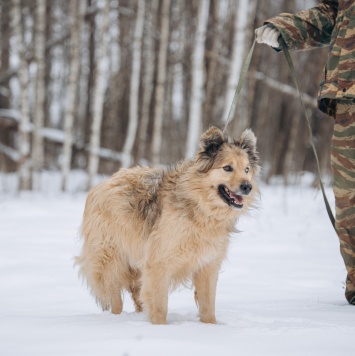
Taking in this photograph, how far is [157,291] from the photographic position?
333 centimetres

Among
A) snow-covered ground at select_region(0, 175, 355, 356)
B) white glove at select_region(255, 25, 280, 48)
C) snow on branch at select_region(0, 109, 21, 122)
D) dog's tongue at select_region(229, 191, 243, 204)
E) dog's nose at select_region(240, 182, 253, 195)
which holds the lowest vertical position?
snow on branch at select_region(0, 109, 21, 122)

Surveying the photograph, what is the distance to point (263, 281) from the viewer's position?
493 centimetres

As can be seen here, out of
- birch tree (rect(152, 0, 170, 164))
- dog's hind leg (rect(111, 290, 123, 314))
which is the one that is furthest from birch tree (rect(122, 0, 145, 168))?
dog's hind leg (rect(111, 290, 123, 314))

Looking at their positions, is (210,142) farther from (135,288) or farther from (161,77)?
(161,77)

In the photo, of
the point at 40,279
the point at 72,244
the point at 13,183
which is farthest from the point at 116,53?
the point at 40,279

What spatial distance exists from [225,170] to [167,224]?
588 millimetres

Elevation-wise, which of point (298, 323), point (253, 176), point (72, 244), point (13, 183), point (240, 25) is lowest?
point (13, 183)

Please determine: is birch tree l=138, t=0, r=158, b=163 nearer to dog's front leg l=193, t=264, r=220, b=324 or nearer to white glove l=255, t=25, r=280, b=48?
white glove l=255, t=25, r=280, b=48

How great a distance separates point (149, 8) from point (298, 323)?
15106 mm

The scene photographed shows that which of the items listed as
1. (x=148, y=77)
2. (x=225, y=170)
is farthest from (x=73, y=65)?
(x=225, y=170)

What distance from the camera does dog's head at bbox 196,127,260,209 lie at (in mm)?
3459

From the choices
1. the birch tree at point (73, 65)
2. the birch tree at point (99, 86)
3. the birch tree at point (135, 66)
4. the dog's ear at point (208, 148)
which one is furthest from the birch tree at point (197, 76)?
the dog's ear at point (208, 148)

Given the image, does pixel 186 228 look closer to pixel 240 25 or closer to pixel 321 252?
pixel 321 252

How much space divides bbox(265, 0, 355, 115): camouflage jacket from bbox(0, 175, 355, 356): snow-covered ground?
1.52m
